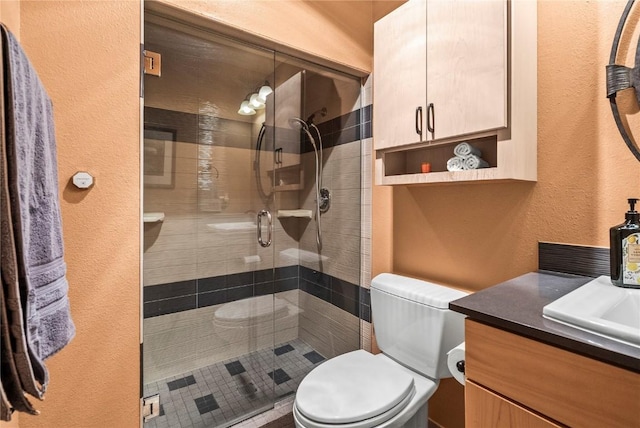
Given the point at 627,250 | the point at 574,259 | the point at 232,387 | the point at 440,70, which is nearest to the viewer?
the point at 627,250

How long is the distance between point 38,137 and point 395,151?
1293mm

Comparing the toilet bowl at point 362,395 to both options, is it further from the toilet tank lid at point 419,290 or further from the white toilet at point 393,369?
the toilet tank lid at point 419,290

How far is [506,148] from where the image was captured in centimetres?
105

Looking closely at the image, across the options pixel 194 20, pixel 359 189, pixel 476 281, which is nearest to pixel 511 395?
pixel 476 281

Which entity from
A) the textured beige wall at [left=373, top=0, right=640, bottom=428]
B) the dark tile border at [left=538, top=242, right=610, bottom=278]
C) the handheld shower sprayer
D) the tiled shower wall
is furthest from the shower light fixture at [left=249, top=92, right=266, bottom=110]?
the dark tile border at [left=538, top=242, right=610, bottom=278]

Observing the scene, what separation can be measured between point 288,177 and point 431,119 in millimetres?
1070

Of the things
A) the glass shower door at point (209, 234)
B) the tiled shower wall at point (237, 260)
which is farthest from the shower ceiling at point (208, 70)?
the tiled shower wall at point (237, 260)

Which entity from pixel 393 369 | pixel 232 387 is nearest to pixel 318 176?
pixel 393 369

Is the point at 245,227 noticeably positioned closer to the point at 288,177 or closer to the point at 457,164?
the point at 288,177

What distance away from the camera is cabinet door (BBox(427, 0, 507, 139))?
1024mm

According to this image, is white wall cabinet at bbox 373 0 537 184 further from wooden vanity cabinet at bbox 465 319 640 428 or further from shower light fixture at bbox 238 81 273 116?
shower light fixture at bbox 238 81 273 116

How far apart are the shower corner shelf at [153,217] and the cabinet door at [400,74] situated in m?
1.27

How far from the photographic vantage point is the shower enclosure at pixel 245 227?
65.8 inches

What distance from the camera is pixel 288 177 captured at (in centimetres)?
205
